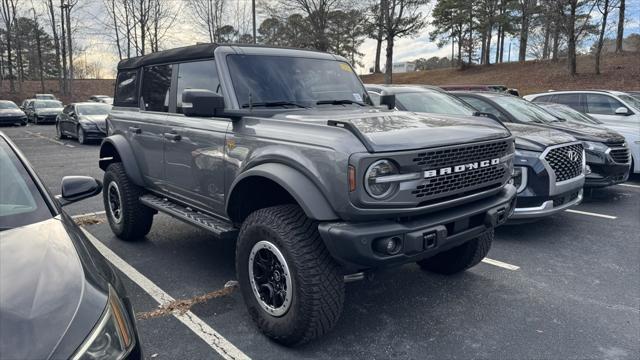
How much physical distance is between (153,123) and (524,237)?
14.7 feet

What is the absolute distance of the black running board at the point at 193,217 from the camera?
12.4ft

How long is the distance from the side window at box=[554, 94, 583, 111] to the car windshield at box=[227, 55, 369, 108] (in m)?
8.51

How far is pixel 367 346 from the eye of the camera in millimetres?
3213

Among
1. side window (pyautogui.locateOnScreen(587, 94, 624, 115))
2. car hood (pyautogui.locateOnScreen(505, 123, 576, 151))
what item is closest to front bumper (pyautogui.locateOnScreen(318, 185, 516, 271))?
car hood (pyautogui.locateOnScreen(505, 123, 576, 151))

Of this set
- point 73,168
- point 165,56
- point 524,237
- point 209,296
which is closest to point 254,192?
point 209,296

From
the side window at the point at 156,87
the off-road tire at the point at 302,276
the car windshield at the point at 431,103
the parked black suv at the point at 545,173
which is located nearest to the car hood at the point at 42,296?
the off-road tire at the point at 302,276

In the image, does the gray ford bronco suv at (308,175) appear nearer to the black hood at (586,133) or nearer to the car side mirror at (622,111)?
the black hood at (586,133)

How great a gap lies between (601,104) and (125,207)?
33.3 ft

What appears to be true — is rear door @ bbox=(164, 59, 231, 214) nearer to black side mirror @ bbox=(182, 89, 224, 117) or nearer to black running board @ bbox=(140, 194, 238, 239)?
black running board @ bbox=(140, 194, 238, 239)

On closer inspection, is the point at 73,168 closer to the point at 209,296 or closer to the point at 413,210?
the point at 209,296

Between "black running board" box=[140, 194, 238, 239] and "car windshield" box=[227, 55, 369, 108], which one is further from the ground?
"car windshield" box=[227, 55, 369, 108]

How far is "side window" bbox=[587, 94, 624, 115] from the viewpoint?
10.2 metres

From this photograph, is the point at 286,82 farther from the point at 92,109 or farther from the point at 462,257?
the point at 92,109

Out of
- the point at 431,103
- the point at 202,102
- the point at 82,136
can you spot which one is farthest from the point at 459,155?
the point at 82,136
